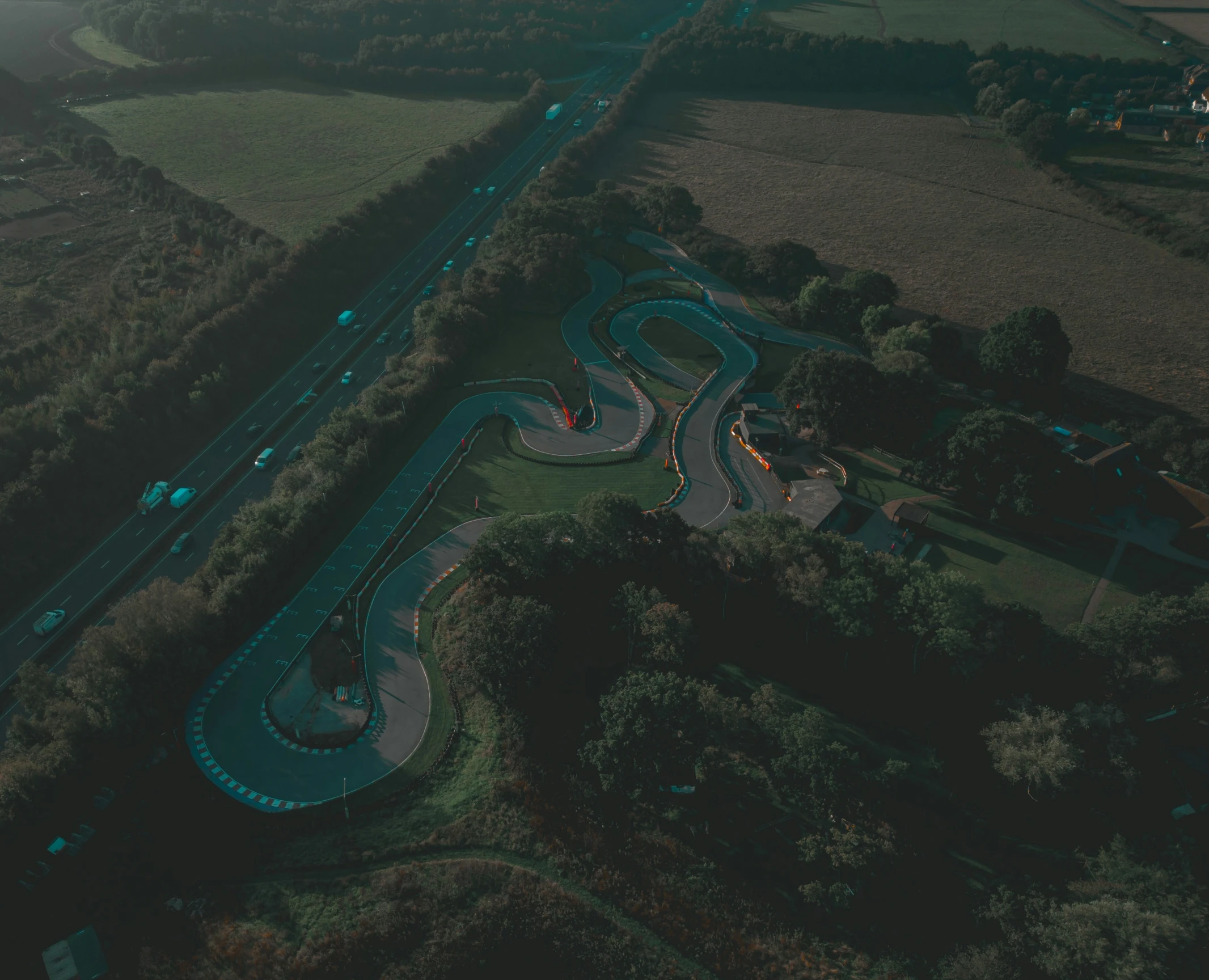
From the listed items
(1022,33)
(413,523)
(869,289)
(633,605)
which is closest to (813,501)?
(633,605)

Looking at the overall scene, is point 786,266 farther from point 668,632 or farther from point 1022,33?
point 1022,33

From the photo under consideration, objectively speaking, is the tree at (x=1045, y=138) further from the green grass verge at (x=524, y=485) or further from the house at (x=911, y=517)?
the green grass verge at (x=524, y=485)

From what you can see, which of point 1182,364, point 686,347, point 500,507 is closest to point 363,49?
point 686,347

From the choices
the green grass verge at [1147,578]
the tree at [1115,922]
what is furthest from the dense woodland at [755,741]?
the green grass verge at [1147,578]

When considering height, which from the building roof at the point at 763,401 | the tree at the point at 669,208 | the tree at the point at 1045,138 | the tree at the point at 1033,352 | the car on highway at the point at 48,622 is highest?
the tree at the point at 1045,138

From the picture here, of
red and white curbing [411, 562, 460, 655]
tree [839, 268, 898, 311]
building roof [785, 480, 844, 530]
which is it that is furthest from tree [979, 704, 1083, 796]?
tree [839, 268, 898, 311]

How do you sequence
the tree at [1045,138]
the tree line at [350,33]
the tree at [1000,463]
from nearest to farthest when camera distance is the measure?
the tree at [1000,463] → the tree at [1045,138] → the tree line at [350,33]
